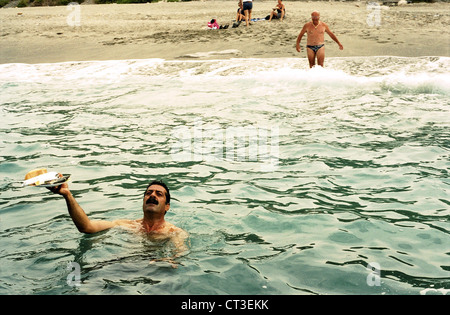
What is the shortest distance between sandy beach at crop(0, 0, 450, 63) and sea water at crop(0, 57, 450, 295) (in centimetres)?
364

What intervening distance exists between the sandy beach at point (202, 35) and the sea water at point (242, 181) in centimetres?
364

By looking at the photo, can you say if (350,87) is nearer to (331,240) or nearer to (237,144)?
(237,144)

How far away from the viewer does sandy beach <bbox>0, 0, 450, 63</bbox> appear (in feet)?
58.4

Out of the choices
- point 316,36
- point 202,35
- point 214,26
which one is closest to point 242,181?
point 316,36

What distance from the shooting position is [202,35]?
2028cm

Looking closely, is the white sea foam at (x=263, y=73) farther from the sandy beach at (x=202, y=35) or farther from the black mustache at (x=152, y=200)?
the black mustache at (x=152, y=200)

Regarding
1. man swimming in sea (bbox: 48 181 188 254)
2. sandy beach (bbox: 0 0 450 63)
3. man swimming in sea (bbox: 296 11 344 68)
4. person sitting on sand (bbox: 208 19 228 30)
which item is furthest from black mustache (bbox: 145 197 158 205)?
person sitting on sand (bbox: 208 19 228 30)

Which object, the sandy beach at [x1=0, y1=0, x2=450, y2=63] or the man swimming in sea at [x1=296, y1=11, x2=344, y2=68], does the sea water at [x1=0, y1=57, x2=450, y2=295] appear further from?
the sandy beach at [x1=0, y1=0, x2=450, y2=63]

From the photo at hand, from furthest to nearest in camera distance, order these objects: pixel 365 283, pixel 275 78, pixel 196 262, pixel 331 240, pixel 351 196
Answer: pixel 275 78 < pixel 351 196 < pixel 331 240 < pixel 196 262 < pixel 365 283

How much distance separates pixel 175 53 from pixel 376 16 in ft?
33.0

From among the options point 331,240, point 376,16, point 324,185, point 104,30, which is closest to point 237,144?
point 324,185

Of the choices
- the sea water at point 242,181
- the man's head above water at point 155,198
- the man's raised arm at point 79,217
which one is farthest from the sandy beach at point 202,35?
the man's raised arm at point 79,217

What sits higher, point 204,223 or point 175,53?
point 175,53

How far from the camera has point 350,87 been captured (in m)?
13.5
